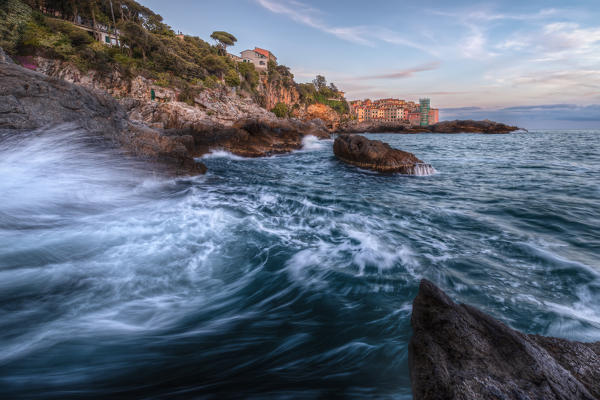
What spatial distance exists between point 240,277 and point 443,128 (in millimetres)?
76668

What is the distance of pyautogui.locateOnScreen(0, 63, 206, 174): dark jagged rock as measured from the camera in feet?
18.5

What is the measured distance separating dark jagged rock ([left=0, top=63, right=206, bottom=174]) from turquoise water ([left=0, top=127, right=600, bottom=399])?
47cm

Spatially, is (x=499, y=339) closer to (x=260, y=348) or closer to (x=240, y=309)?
(x=260, y=348)

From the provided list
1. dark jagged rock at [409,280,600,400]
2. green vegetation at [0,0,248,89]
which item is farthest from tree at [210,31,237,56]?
dark jagged rock at [409,280,600,400]

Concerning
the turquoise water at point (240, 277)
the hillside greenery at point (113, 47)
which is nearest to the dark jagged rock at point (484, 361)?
the turquoise water at point (240, 277)

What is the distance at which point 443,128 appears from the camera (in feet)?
216

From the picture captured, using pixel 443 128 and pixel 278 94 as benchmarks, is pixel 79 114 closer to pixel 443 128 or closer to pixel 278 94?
pixel 278 94

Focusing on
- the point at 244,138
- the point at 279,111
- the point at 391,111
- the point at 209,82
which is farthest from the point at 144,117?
the point at 391,111

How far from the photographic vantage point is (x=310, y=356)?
2.08 metres

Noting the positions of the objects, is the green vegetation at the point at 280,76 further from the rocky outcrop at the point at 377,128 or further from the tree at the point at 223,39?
the rocky outcrop at the point at 377,128

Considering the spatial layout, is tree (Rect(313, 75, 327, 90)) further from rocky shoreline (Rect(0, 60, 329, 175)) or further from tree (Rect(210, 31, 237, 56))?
rocky shoreline (Rect(0, 60, 329, 175))

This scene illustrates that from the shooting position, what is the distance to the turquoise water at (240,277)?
1.89 m

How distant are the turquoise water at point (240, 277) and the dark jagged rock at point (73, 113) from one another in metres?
0.47

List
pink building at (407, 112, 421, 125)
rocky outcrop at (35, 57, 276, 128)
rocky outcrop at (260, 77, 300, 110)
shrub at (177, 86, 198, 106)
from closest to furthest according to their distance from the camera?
rocky outcrop at (35, 57, 276, 128), shrub at (177, 86, 198, 106), rocky outcrop at (260, 77, 300, 110), pink building at (407, 112, 421, 125)
